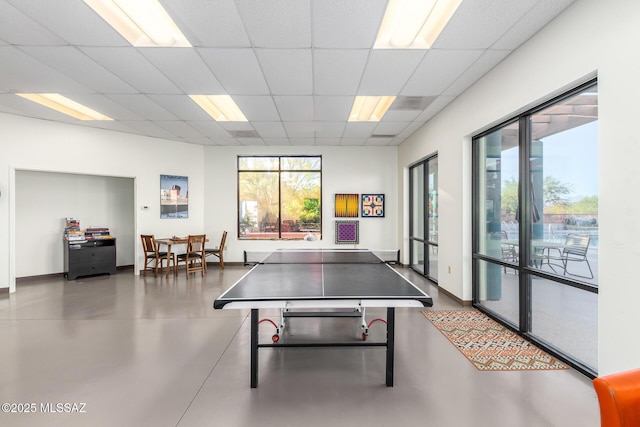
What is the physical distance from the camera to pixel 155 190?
6.89 metres

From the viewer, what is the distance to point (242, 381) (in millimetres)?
2395

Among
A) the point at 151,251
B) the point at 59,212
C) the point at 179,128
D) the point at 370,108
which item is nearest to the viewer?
the point at 370,108

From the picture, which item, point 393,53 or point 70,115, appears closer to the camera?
point 393,53

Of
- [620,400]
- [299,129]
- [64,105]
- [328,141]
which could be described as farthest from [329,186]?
[620,400]

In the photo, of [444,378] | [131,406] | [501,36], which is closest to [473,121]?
[501,36]

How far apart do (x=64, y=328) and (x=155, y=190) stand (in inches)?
157

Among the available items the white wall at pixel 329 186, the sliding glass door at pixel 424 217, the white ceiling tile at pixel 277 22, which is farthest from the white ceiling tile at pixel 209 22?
the white wall at pixel 329 186

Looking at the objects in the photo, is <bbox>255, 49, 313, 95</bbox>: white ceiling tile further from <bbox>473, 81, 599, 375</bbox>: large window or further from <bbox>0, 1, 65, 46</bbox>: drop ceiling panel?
<bbox>473, 81, 599, 375</bbox>: large window

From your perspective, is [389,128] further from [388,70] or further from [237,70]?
[237,70]

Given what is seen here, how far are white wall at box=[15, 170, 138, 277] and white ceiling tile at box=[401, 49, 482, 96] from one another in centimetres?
660

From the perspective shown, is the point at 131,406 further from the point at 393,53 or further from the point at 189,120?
the point at 189,120

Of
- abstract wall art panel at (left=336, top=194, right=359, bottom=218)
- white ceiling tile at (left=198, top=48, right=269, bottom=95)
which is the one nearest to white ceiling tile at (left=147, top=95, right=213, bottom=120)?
white ceiling tile at (left=198, top=48, right=269, bottom=95)

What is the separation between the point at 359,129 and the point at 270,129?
1891 mm

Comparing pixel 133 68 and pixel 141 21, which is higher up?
pixel 141 21
